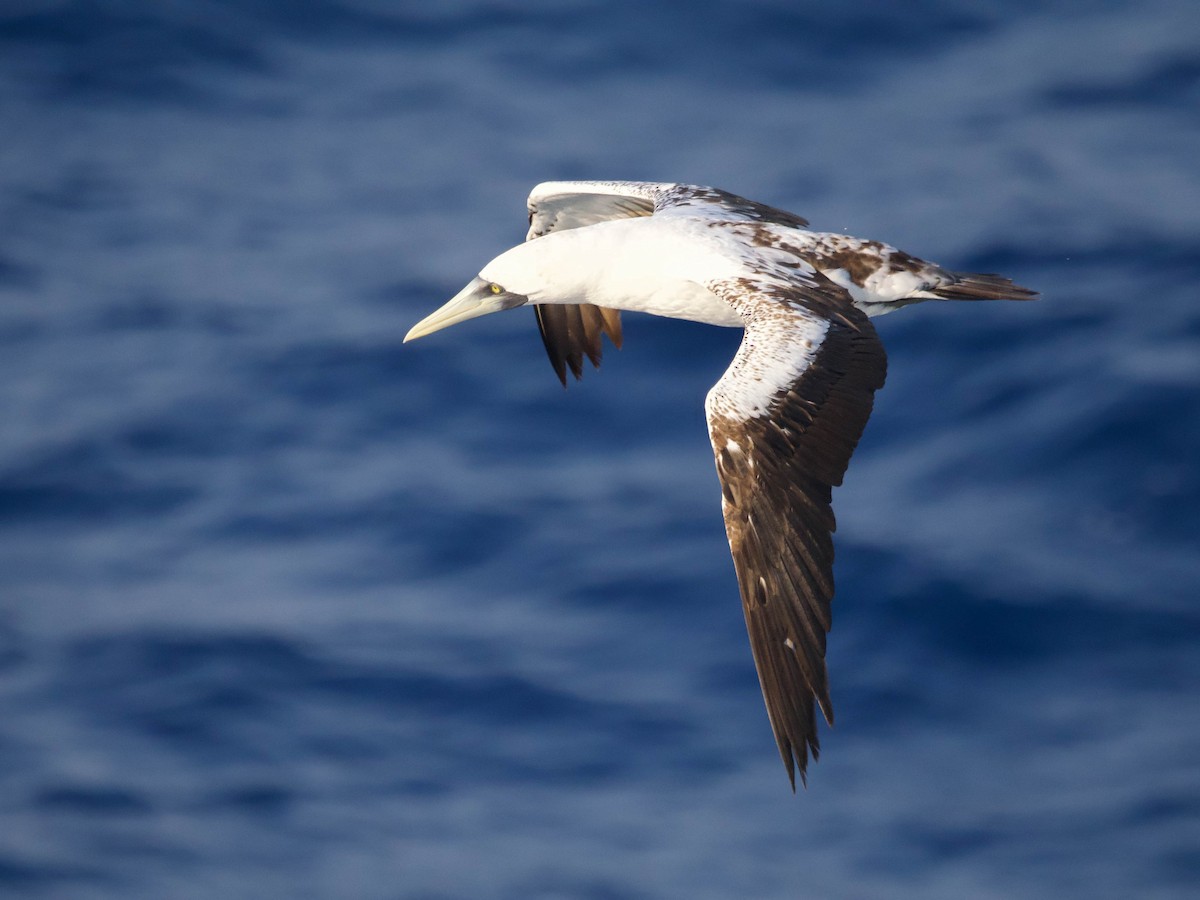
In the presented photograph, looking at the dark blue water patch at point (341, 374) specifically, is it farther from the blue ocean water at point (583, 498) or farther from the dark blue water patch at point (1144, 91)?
the dark blue water patch at point (1144, 91)

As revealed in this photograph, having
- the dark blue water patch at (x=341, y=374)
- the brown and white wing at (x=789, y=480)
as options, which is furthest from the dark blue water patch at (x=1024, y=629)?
the brown and white wing at (x=789, y=480)

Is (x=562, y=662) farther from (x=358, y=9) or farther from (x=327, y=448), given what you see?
(x=358, y=9)

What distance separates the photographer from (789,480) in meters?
9.34

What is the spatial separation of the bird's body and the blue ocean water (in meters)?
3.89

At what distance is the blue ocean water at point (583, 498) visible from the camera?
14.4 meters

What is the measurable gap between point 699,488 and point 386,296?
12.7 feet

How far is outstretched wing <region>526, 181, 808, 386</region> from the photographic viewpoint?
11648mm

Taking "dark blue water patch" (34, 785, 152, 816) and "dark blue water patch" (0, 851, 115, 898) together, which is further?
"dark blue water patch" (34, 785, 152, 816)

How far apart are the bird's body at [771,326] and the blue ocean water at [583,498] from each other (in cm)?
389

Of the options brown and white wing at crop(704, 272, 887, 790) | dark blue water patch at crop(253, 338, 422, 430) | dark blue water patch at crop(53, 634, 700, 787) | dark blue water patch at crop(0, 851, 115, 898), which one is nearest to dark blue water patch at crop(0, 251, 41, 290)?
dark blue water patch at crop(253, 338, 422, 430)

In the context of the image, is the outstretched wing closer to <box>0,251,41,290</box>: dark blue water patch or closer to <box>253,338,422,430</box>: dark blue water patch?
<box>253,338,422,430</box>: dark blue water patch

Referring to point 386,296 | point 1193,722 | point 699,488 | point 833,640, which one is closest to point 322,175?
point 386,296

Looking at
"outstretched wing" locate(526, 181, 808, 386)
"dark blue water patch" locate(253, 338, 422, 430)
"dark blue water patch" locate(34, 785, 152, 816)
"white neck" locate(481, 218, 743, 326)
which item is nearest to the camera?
"white neck" locate(481, 218, 743, 326)

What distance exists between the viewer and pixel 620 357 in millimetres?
16375
